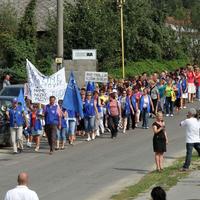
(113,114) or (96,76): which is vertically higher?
(96,76)

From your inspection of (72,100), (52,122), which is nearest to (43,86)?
(72,100)

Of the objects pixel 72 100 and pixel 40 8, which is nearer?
pixel 72 100

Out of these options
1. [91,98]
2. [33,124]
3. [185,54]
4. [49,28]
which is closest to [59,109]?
[33,124]

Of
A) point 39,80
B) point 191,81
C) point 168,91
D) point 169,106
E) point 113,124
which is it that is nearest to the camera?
point 39,80

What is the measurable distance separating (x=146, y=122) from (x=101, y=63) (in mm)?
12801

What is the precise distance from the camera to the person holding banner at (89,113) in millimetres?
24328

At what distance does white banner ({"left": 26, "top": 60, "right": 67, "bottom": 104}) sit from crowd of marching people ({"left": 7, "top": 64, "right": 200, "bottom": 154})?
0.30 metres

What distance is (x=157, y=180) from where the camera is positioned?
1681 cm

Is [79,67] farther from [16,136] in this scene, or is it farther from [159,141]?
[159,141]

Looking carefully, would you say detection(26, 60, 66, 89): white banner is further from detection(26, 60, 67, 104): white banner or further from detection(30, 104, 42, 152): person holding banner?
detection(30, 104, 42, 152): person holding banner

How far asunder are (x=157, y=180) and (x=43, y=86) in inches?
317

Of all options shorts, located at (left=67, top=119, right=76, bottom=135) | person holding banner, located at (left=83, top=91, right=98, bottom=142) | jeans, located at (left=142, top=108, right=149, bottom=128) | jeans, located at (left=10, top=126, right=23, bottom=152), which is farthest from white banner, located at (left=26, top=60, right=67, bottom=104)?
jeans, located at (left=142, top=108, right=149, bottom=128)

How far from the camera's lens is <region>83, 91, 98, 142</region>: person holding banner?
79.8 feet

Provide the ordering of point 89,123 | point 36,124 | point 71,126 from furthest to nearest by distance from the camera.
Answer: point 89,123 < point 71,126 < point 36,124
